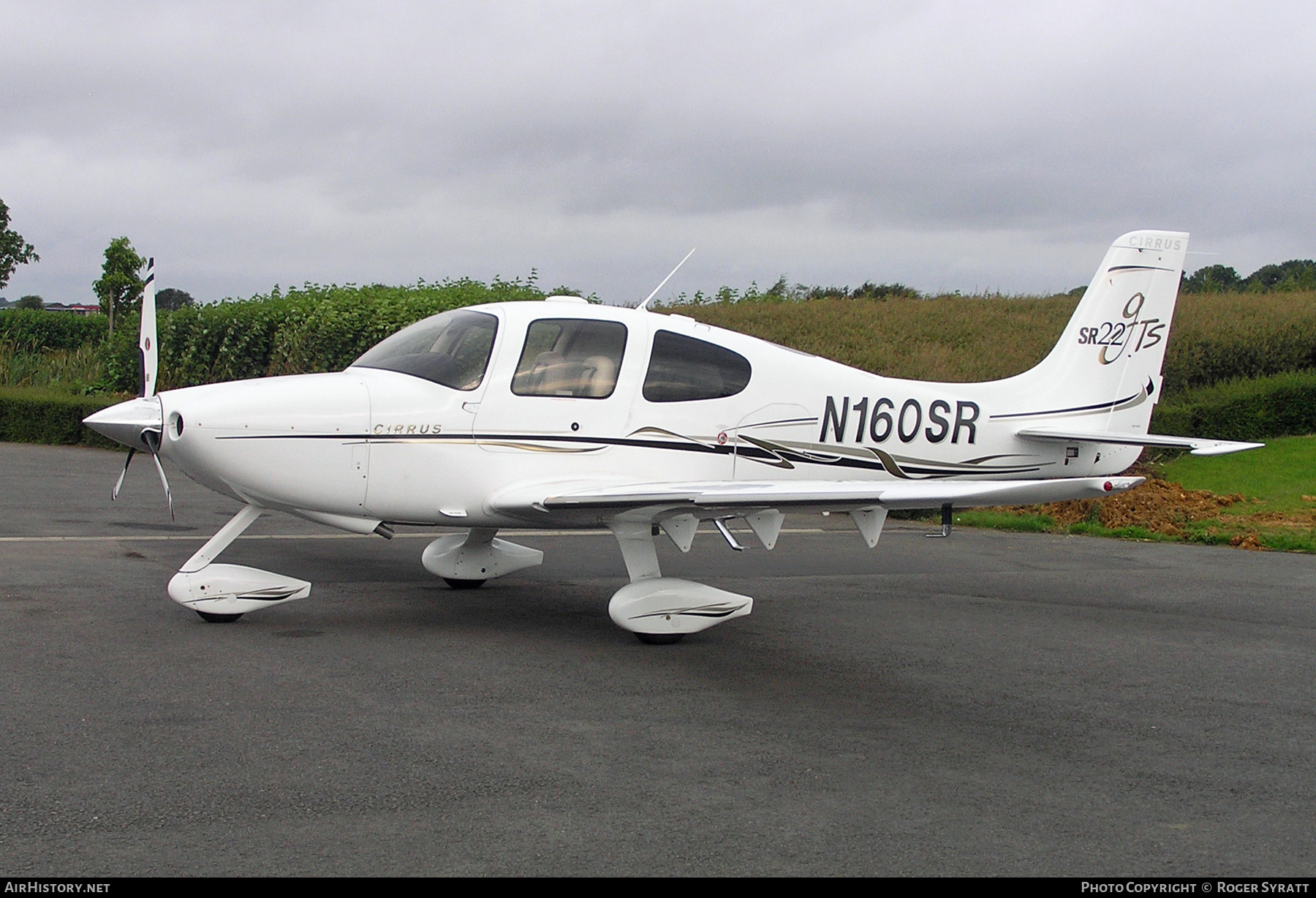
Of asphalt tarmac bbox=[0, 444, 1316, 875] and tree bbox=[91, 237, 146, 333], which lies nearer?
asphalt tarmac bbox=[0, 444, 1316, 875]

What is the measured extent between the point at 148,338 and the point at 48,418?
16634mm

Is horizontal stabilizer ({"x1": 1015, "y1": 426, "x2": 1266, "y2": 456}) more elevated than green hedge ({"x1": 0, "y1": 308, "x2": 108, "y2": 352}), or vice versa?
green hedge ({"x1": 0, "y1": 308, "x2": 108, "y2": 352})

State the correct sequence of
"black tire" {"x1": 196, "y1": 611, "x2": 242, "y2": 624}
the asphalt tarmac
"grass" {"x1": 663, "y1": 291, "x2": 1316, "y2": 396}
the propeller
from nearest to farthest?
the asphalt tarmac
"black tire" {"x1": 196, "y1": 611, "x2": 242, "y2": 624}
the propeller
"grass" {"x1": 663, "y1": 291, "x2": 1316, "y2": 396}

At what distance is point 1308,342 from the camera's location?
71.9 ft

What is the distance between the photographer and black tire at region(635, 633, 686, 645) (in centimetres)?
728

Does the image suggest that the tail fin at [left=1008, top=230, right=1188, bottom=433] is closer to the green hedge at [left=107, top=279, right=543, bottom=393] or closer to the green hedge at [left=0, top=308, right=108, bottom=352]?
the green hedge at [left=107, top=279, right=543, bottom=393]

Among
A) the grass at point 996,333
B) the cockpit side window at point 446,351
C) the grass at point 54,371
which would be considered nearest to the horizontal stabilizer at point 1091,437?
the cockpit side window at point 446,351

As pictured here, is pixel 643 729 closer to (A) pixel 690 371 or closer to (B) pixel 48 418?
(A) pixel 690 371

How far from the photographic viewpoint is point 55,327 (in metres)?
41.8

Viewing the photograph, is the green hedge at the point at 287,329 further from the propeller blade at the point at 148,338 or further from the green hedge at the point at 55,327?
the green hedge at the point at 55,327

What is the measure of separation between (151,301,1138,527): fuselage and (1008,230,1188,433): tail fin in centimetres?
173

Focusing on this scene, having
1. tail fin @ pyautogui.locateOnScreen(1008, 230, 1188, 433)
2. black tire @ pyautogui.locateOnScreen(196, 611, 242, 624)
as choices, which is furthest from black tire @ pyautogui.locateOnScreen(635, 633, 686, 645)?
tail fin @ pyautogui.locateOnScreen(1008, 230, 1188, 433)

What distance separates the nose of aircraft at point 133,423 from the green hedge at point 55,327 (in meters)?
34.7
